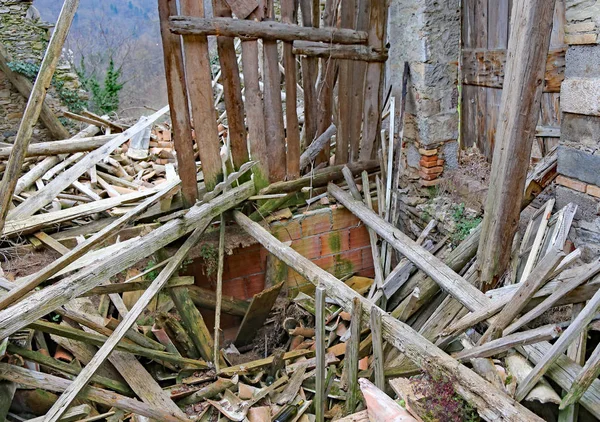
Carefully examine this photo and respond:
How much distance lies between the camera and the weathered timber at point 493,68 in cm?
371

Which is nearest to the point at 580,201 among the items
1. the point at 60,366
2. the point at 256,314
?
the point at 256,314

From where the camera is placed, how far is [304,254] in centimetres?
488

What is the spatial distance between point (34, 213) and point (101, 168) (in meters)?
1.24

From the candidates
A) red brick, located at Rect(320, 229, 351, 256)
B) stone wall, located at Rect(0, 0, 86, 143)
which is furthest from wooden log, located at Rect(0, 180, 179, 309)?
stone wall, located at Rect(0, 0, 86, 143)

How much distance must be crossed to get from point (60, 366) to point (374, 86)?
381cm

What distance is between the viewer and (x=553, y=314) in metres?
2.81

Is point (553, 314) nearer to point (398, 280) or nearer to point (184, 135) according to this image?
point (398, 280)

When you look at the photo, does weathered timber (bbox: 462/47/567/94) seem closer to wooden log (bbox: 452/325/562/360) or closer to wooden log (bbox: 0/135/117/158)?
wooden log (bbox: 452/325/562/360)

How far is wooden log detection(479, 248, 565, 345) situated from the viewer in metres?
2.36

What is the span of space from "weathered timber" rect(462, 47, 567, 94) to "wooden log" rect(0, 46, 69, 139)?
6.97 metres

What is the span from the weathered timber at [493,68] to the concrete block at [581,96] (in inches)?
28.9

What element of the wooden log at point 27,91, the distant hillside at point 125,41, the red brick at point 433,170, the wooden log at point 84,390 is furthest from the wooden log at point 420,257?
the distant hillside at point 125,41

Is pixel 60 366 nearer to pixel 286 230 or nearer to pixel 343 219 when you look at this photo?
pixel 286 230

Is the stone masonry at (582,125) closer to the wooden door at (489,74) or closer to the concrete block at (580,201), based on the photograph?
the concrete block at (580,201)
